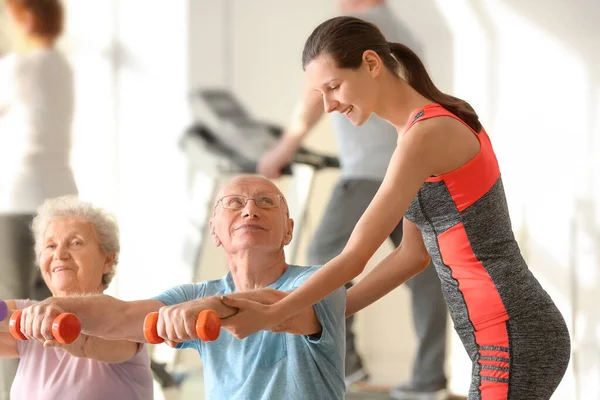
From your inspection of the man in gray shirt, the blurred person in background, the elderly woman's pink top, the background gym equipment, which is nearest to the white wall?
the background gym equipment

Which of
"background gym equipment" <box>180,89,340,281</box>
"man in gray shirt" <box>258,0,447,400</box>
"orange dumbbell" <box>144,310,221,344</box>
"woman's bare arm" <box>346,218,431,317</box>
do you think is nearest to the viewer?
"orange dumbbell" <box>144,310,221,344</box>

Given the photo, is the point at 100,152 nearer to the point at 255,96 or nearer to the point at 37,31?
the point at 255,96

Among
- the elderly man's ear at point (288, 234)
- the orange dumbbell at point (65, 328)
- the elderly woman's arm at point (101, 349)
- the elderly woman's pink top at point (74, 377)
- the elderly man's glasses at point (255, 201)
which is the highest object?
the elderly man's glasses at point (255, 201)

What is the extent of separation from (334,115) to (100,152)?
2045mm

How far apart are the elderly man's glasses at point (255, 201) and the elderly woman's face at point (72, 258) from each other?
48 centimetres

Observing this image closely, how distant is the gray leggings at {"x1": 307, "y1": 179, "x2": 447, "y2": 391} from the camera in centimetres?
Answer: 329

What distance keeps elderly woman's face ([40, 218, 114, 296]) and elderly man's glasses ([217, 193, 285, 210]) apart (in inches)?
18.8

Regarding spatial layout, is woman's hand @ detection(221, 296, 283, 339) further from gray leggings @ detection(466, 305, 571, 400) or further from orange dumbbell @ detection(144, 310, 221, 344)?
gray leggings @ detection(466, 305, 571, 400)

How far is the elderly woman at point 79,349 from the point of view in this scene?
2.13 meters

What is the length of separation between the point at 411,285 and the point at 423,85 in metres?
1.86

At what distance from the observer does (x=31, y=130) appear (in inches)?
133

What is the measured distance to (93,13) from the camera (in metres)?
5.02

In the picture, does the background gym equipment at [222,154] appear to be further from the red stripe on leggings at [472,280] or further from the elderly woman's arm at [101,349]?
the red stripe on leggings at [472,280]

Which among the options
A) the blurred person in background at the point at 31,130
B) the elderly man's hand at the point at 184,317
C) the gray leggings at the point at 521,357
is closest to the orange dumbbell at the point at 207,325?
the elderly man's hand at the point at 184,317
